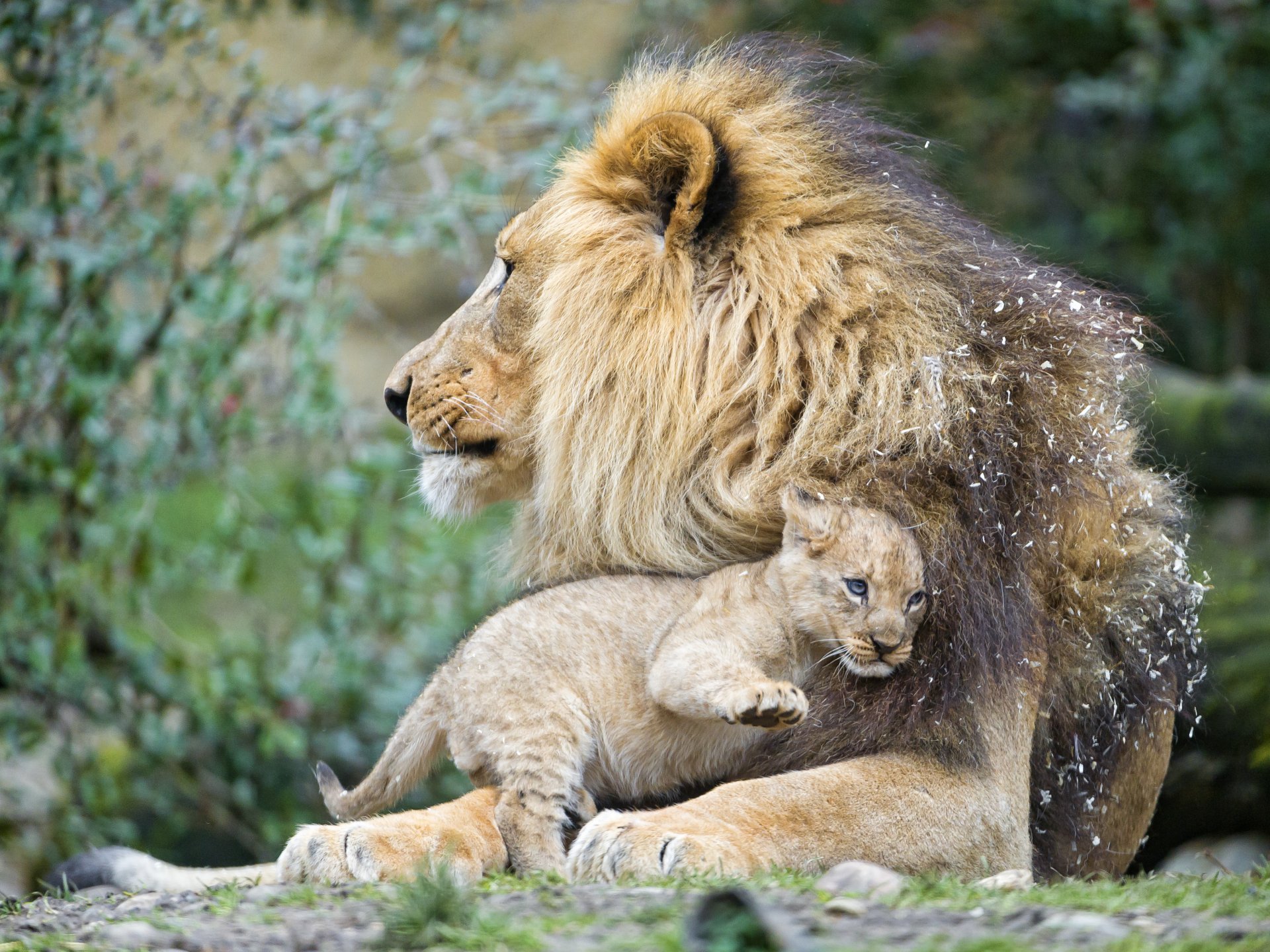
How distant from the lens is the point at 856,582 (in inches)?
99.2

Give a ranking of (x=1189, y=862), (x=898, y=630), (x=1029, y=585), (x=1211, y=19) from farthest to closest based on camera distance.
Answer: (x=1211, y=19) < (x=1189, y=862) < (x=1029, y=585) < (x=898, y=630)

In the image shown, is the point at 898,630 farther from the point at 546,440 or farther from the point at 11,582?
the point at 11,582

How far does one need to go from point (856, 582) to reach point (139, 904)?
1347mm

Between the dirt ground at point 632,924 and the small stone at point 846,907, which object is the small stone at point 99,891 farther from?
the small stone at point 846,907

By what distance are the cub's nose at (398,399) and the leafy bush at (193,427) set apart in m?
1.49

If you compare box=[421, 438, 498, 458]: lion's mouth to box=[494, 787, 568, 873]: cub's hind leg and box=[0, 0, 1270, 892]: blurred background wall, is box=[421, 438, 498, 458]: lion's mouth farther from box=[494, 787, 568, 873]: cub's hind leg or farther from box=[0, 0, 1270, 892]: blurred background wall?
box=[494, 787, 568, 873]: cub's hind leg

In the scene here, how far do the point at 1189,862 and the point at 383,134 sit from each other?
4.21 meters

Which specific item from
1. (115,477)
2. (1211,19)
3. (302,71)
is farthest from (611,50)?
(115,477)

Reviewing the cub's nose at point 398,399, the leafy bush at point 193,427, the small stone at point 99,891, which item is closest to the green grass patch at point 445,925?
the small stone at point 99,891

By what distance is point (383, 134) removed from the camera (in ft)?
16.4

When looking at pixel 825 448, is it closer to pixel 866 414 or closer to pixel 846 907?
pixel 866 414

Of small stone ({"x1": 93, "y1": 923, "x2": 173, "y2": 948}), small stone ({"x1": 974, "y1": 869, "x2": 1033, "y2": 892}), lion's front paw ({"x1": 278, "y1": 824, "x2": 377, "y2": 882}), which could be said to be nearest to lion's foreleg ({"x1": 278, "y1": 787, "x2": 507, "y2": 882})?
lion's front paw ({"x1": 278, "y1": 824, "x2": 377, "y2": 882})

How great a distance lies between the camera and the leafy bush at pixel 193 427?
15.3ft

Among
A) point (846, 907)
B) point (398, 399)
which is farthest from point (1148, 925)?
point (398, 399)
